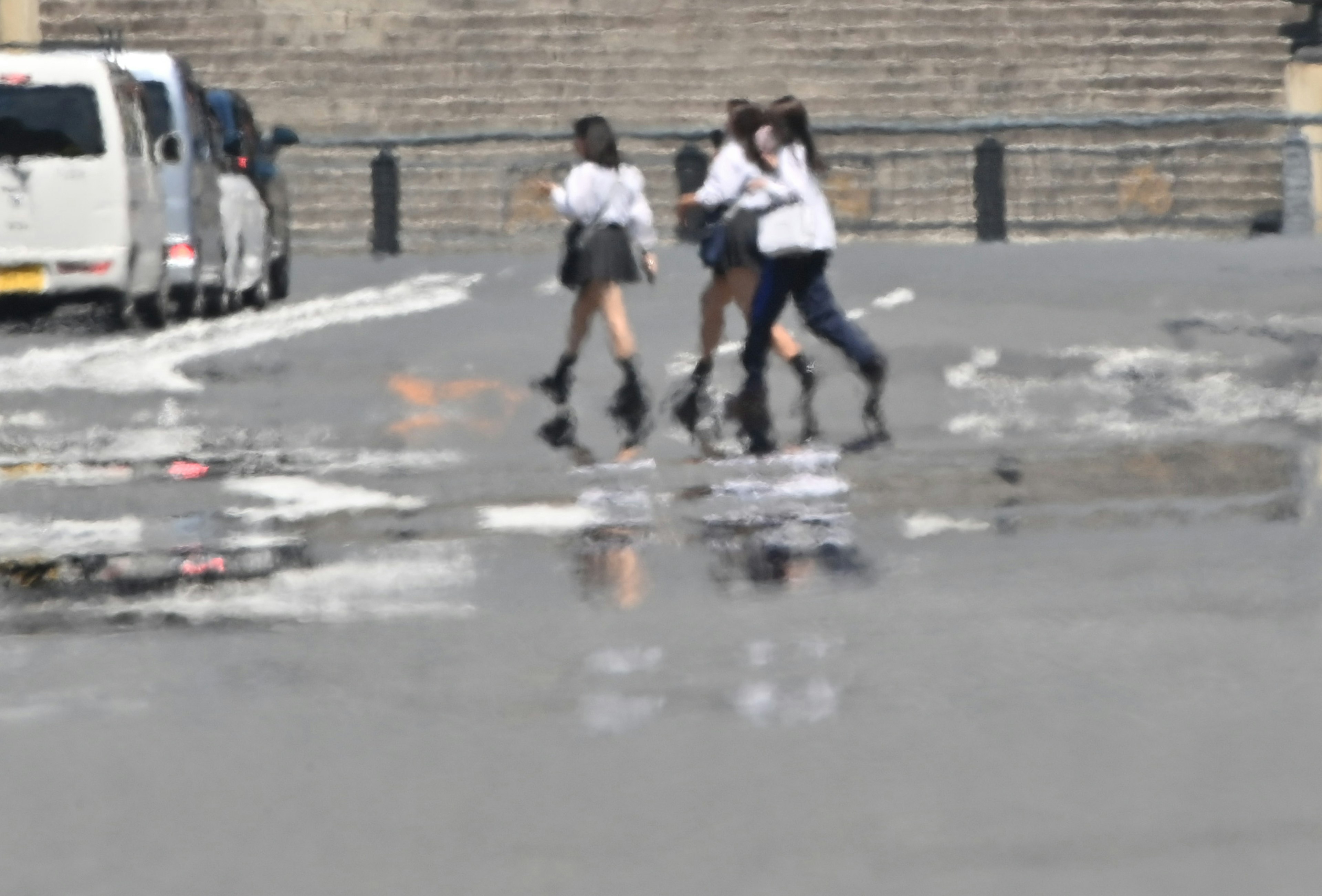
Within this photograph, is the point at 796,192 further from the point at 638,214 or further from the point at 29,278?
the point at 29,278

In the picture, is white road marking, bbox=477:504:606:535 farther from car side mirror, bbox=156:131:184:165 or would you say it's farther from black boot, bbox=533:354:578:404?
car side mirror, bbox=156:131:184:165

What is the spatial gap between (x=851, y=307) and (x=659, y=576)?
1279 centimetres

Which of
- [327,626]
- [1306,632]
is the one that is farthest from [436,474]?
[1306,632]

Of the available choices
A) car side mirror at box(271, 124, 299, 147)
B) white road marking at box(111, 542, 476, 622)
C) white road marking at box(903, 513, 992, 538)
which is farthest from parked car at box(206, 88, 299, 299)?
white road marking at box(111, 542, 476, 622)

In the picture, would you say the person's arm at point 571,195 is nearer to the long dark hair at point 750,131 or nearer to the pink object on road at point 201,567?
the long dark hair at point 750,131

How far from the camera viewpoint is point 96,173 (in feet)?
65.6

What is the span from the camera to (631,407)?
14570mm

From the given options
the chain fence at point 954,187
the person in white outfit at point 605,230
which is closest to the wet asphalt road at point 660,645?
the person in white outfit at point 605,230

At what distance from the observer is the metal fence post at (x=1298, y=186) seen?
33.6 metres

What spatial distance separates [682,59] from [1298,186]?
9.73 m

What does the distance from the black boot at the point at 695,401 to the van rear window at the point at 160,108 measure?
7.53m

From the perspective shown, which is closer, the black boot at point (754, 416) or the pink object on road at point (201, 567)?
the pink object on road at point (201, 567)

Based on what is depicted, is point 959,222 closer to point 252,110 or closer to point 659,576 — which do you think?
point 252,110

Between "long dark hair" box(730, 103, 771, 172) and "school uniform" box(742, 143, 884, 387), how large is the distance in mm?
87
